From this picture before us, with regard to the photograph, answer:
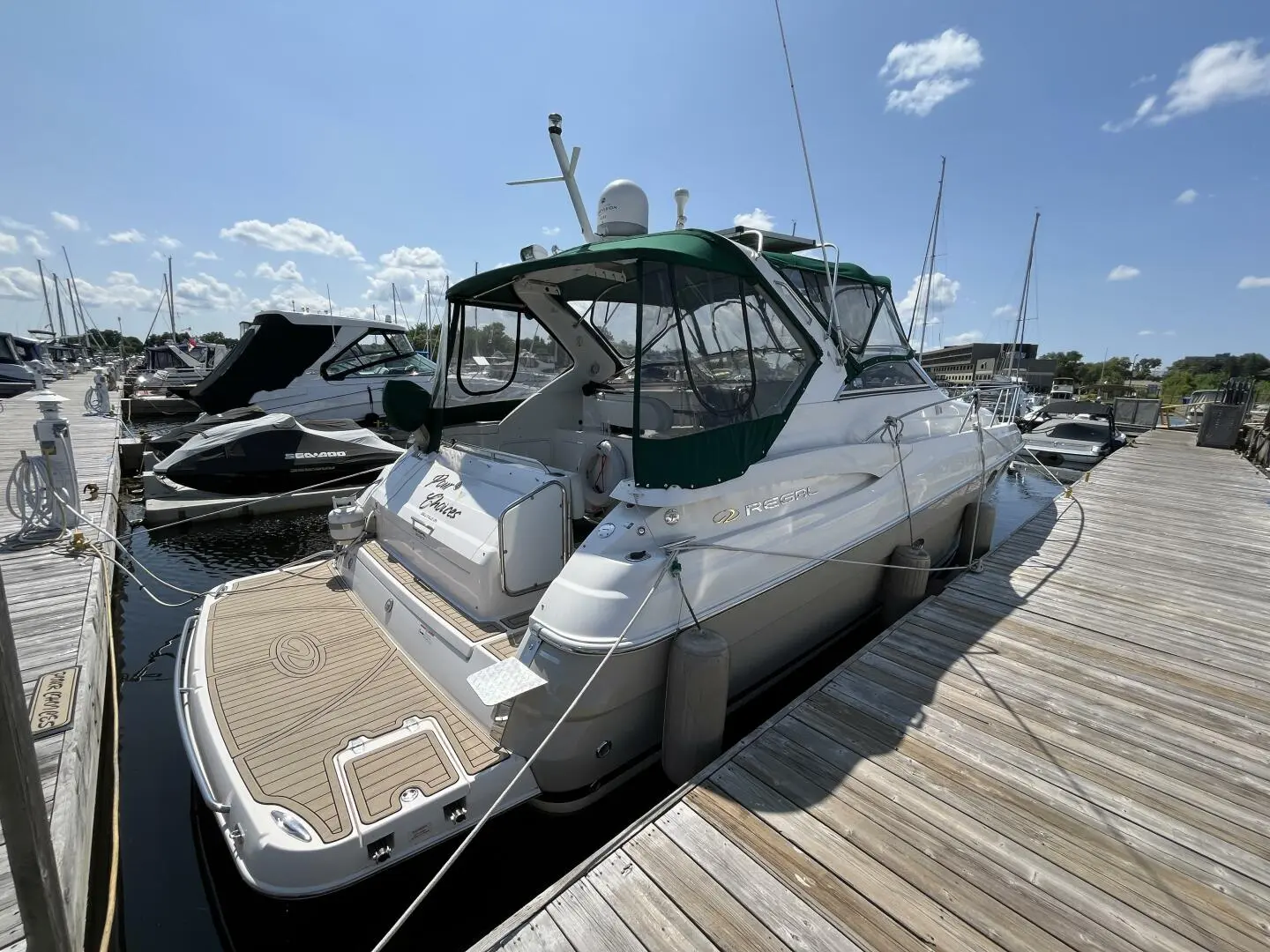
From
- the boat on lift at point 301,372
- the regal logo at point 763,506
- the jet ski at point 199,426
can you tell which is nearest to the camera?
the regal logo at point 763,506

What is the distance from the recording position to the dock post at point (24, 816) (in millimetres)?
1053

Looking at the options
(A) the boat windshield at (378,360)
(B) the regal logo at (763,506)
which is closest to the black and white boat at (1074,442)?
(B) the regal logo at (763,506)

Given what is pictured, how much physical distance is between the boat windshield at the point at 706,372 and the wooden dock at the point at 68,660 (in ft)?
8.98

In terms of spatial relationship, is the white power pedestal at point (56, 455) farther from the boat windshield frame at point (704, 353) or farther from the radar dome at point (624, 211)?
the radar dome at point (624, 211)

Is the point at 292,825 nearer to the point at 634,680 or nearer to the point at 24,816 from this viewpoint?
the point at 24,816

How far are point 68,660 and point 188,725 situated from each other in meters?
1.46

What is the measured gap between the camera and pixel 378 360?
15602mm

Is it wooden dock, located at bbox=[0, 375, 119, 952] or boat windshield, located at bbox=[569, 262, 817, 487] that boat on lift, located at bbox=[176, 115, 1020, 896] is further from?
wooden dock, located at bbox=[0, 375, 119, 952]

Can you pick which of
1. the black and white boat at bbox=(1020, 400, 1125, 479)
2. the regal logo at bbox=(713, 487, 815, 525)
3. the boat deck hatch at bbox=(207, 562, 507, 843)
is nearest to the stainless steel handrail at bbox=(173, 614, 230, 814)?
the boat deck hatch at bbox=(207, 562, 507, 843)

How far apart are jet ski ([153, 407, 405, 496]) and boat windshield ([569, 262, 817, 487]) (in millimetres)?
6585

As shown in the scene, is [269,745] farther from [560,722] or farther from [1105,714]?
[1105,714]

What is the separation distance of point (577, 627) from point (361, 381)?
47.1 feet

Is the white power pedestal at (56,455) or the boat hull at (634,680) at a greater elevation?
the white power pedestal at (56,455)

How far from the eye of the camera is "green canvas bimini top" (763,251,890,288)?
13.6 feet
